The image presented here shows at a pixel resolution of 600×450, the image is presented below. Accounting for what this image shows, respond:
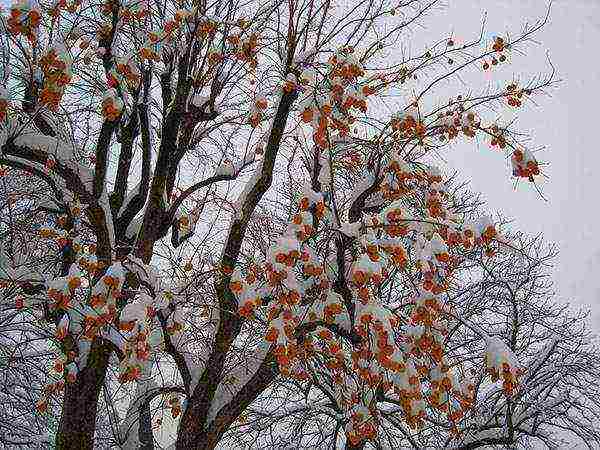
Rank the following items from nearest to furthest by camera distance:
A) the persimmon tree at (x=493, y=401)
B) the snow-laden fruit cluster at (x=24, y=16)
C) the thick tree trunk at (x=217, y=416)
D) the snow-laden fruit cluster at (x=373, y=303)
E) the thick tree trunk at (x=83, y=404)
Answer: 1. the snow-laden fruit cluster at (x=373, y=303)
2. the snow-laden fruit cluster at (x=24, y=16)
3. the thick tree trunk at (x=217, y=416)
4. the thick tree trunk at (x=83, y=404)
5. the persimmon tree at (x=493, y=401)

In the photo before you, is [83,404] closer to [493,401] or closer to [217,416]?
[217,416]

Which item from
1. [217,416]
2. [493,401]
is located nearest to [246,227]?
[217,416]

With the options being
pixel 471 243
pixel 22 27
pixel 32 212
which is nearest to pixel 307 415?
pixel 32 212

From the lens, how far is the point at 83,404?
209 inches

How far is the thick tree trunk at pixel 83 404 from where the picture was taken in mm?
5195

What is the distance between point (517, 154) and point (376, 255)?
1368 millimetres

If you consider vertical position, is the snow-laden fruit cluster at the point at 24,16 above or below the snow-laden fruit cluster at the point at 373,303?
above

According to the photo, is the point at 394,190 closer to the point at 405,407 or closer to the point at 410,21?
the point at 405,407

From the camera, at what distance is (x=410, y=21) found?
6.11 m

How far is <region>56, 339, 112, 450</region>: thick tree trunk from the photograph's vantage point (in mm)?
5195

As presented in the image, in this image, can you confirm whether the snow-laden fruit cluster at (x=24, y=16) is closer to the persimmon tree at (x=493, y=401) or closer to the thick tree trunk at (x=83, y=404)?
the thick tree trunk at (x=83, y=404)

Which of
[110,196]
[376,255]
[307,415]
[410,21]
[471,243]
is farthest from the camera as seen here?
[307,415]

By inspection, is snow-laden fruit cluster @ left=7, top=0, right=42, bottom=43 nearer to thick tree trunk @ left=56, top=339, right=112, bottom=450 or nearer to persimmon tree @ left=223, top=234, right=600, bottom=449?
thick tree trunk @ left=56, top=339, right=112, bottom=450

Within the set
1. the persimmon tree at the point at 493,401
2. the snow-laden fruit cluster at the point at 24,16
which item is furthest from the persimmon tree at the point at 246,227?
the persimmon tree at the point at 493,401
